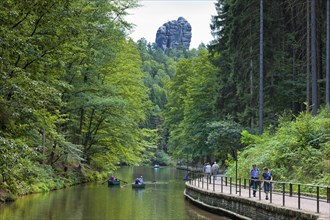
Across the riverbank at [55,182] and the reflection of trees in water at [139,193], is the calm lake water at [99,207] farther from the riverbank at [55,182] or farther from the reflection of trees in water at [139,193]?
the riverbank at [55,182]

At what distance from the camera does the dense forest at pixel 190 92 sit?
21531mm

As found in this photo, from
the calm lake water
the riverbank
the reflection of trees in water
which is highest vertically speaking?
the riverbank

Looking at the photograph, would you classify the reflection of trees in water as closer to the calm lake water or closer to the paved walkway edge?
the calm lake water

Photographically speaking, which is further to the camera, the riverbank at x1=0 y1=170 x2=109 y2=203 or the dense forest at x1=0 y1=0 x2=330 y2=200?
the riverbank at x1=0 y1=170 x2=109 y2=203

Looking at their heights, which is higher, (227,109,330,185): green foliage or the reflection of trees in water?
(227,109,330,185): green foliage

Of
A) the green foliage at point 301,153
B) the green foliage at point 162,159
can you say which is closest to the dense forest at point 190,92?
the green foliage at point 301,153

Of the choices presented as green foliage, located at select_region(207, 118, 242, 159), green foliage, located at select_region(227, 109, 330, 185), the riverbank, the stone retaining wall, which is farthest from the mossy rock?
green foliage, located at select_region(207, 118, 242, 159)

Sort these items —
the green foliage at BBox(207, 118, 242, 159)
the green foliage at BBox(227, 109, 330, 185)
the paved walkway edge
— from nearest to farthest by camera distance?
the paved walkway edge, the green foliage at BBox(227, 109, 330, 185), the green foliage at BBox(207, 118, 242, 159)

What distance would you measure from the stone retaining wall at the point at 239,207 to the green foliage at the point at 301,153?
12.0 ft

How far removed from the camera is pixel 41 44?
21.8m

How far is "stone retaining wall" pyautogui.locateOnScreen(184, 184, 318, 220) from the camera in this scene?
50.6 feet

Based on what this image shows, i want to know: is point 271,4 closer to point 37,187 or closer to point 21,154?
point 37,187

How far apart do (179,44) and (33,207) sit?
6592 inches

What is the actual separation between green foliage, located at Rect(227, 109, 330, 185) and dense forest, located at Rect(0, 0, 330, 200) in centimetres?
7
